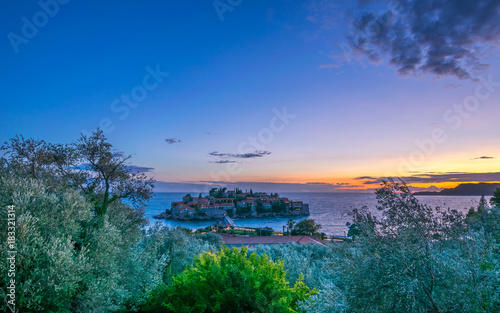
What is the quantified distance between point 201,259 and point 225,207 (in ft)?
287

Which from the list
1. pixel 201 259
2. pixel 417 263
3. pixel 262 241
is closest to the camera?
pixel 417 263

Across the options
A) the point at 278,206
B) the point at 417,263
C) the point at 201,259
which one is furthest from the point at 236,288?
the point at 278,206

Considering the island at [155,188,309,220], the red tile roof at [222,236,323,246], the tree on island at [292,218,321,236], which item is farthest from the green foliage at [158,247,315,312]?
the island at [155,188,309,220]

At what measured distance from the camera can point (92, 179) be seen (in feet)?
44.5

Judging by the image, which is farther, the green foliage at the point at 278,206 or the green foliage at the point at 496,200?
the green foliage at the point at 278,206

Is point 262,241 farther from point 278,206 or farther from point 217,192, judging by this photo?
point 217,192

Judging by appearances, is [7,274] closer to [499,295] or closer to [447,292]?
[447,292]

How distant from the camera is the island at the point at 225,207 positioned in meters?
85.4

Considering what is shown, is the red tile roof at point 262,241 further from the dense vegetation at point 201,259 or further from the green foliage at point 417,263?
the green foliage at point 417,263

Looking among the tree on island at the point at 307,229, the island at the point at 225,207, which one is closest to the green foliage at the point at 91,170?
the tree on island at the point at 307,229

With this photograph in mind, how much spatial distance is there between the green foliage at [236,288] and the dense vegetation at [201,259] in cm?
3

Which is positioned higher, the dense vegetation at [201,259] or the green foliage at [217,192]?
the dense vegetation at [201,259]

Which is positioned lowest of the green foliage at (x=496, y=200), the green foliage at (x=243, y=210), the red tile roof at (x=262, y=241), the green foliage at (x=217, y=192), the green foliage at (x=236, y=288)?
the green foliage at (x=243, y=210)

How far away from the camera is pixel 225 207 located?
9506 centimetres
